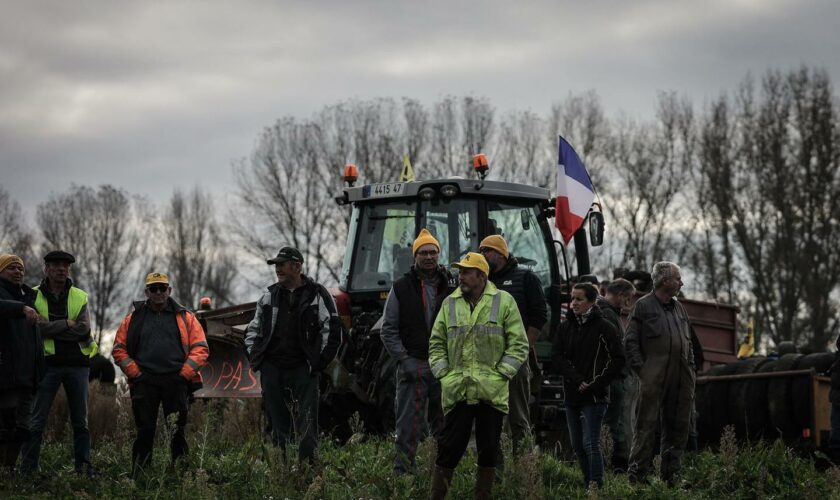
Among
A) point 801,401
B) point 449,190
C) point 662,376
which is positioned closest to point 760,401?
point 801,401

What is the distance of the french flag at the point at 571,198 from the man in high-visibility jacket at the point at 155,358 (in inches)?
192

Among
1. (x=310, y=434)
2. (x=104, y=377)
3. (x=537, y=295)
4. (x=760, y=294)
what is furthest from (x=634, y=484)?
(x=760, y=294)

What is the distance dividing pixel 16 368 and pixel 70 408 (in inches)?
27.9

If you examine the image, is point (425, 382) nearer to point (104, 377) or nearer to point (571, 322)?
point (571, 322)

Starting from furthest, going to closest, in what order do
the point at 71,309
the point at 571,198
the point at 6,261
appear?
the point at 571,198
the point at 71,309
the point at 6,261

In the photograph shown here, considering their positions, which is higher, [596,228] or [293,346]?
[596,228]

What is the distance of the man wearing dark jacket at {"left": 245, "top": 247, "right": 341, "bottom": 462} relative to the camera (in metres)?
9.09

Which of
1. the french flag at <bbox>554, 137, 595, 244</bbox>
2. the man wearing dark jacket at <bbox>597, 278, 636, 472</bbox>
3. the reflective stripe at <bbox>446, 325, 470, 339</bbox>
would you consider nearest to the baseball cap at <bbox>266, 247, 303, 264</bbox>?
the reflective stripe at <bbox>446, 325, 470, 339</bbox>

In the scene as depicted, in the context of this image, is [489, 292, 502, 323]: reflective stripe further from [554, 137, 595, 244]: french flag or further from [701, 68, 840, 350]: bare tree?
[701, 68, 840, 350]: bare tree

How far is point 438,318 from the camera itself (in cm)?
772

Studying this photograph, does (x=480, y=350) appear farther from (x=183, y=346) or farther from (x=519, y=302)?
(x=183, y=346)

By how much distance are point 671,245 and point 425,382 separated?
33.1 metres

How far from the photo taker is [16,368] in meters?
9.32

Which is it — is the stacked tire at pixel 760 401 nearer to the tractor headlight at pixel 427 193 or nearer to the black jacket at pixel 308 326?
the tractor headlight at pixel 427 193
